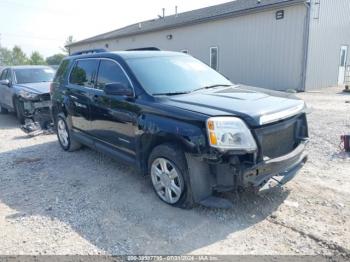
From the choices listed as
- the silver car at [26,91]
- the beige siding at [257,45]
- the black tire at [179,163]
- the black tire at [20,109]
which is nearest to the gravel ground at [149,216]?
the black tire at [179,163]

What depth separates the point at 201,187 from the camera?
10.5 ft

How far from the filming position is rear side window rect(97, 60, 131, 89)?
4141mm

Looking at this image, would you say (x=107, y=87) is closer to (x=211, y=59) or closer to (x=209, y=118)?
(x=209, y=118)

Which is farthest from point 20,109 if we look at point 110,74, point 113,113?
point 113,113

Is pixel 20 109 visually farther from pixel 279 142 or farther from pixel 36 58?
pixel 36 58

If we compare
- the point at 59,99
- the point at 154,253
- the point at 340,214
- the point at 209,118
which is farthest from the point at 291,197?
the point at 59,99

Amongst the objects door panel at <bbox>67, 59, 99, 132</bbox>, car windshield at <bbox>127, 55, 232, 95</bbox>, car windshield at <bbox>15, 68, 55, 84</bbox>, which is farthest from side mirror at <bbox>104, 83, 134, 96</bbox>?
car windshield at <bbox>15, 68, 55, 84</bbox>

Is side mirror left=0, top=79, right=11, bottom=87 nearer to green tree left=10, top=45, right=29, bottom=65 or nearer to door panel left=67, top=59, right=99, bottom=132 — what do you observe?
door panel left=67, top=59, right=99, bottom=132

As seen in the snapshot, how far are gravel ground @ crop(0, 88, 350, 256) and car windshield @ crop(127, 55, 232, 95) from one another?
1433mm

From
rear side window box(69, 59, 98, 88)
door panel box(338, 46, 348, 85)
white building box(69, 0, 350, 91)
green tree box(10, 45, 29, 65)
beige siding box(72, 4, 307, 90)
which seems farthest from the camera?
green tree box(10, 45, 29, 65)

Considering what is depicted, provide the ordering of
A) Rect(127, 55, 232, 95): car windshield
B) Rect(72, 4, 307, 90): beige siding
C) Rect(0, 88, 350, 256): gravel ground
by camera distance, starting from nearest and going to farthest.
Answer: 1. Rect(0, 88, 350, 256): gravel ground
2. Rect(127, 55, 232, 95): car windshield
3. Rect(72, 4, 307, 90): beige siding

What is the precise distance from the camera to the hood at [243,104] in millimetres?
3072

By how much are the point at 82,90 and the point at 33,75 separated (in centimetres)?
580

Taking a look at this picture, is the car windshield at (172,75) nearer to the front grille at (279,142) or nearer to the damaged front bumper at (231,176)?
the damaged front bumper at (231,176)
